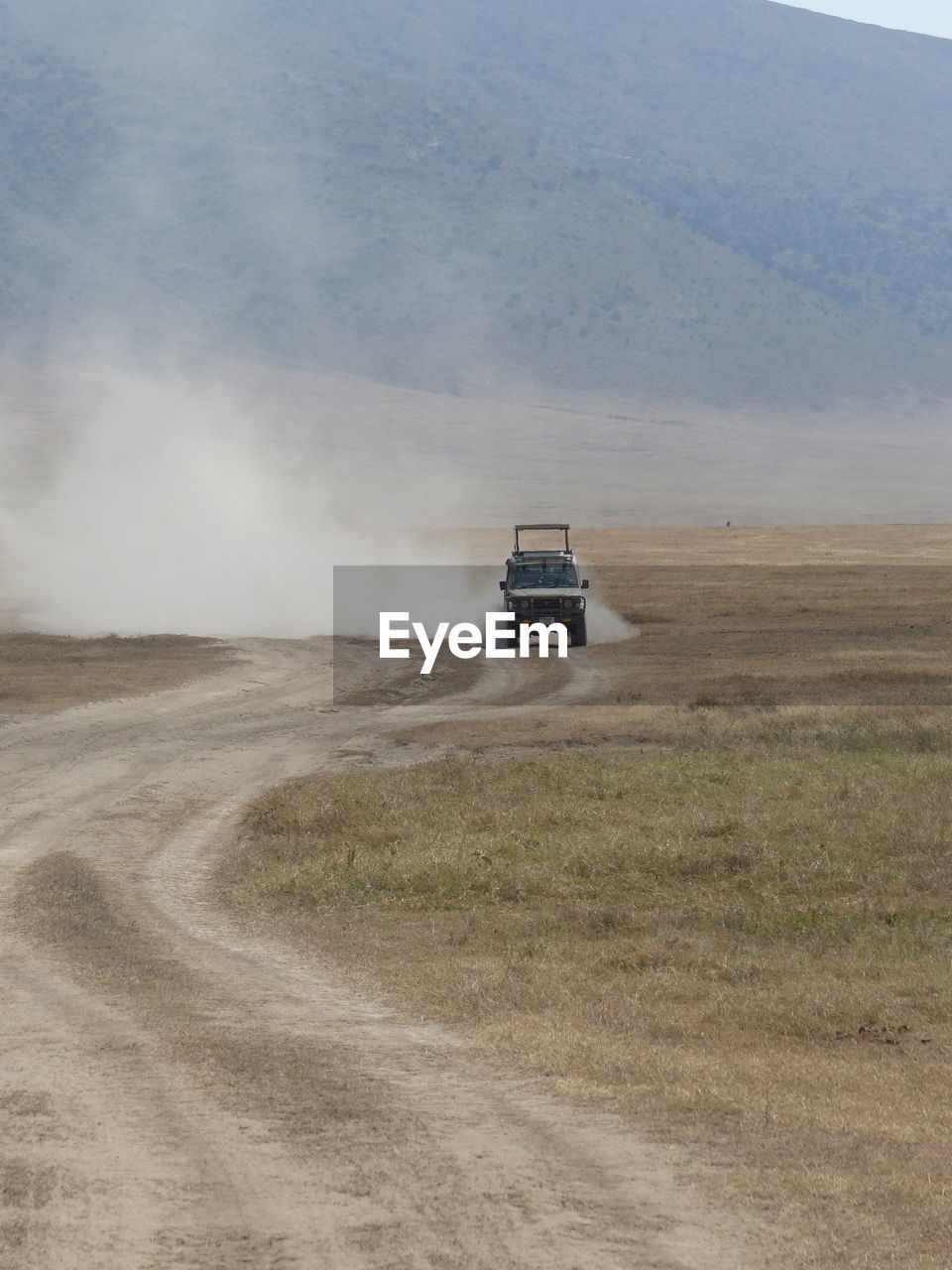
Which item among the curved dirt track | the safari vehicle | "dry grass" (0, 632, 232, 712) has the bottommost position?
the curved dirt track

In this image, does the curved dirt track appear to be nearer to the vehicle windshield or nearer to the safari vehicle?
the safari vehicle

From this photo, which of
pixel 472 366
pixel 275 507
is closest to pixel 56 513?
pixel 275 507

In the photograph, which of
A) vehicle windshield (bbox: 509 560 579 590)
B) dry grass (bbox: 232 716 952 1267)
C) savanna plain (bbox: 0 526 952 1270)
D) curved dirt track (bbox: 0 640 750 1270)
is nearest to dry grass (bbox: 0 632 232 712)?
savanna plain (bbox: 0 526 952 1270)

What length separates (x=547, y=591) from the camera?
37.9 m

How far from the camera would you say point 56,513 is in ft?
257

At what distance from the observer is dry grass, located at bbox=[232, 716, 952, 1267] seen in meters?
7.73

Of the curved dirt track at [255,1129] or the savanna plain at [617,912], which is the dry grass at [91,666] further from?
the curved dirt track at [255,1129]

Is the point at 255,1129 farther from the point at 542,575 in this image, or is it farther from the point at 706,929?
the point at 542,575

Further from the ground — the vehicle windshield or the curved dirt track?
the vehicle windshield

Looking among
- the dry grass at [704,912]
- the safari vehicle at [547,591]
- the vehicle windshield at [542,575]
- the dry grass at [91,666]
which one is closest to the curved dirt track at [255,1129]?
the dry grass at [704,912]

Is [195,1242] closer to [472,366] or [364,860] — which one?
[364,860]

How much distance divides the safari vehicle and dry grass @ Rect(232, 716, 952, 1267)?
15.1 metres

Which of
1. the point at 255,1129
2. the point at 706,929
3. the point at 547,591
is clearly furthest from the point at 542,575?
the point at 255,1129

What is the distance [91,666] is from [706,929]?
77.7 ft
